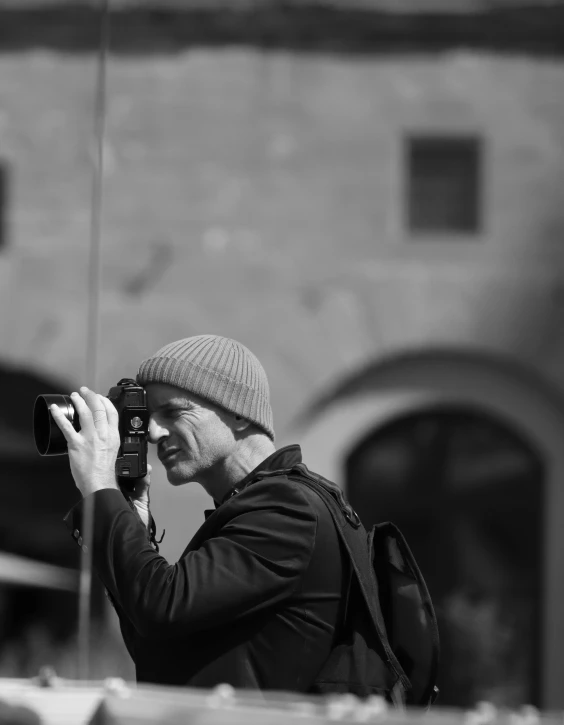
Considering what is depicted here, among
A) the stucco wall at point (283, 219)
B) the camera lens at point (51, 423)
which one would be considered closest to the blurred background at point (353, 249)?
the stucco wall at point (283, 219)

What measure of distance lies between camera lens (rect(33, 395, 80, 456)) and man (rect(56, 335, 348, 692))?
30mm

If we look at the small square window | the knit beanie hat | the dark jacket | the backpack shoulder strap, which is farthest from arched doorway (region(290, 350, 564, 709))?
the dark jacket

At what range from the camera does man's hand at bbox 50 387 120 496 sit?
194 cm

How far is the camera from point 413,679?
1.99 meters

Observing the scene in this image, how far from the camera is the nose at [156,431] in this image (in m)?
2.06

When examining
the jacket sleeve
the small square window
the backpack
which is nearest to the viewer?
the jacket sleeve

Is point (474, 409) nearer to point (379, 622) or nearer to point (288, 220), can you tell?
point (288, 220)

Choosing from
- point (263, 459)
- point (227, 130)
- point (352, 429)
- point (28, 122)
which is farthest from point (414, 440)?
point (263, 459)

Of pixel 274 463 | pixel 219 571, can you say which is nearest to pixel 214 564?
pixel 219 571

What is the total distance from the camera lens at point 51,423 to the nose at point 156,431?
0.12 m

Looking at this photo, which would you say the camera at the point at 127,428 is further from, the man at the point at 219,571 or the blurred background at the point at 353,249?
the blurred background at the point at 353,249

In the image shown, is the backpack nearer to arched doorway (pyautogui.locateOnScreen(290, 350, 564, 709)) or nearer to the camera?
the camera

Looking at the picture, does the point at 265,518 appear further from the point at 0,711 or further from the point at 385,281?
the point at 385,281

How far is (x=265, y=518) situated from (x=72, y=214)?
474cm
